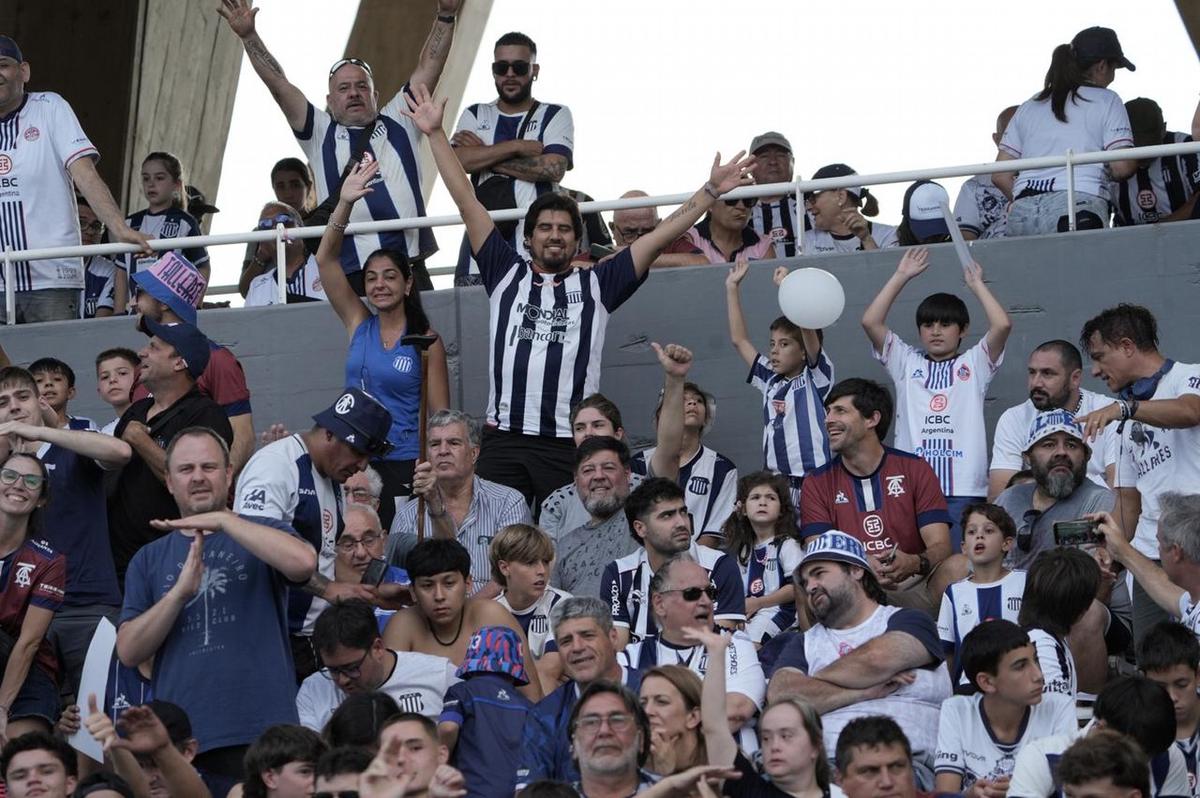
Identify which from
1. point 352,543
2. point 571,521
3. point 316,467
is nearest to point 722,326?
point 571,521

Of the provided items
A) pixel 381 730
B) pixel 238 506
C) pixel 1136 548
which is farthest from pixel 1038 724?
pixel 238 506

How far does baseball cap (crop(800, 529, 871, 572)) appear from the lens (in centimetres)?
932

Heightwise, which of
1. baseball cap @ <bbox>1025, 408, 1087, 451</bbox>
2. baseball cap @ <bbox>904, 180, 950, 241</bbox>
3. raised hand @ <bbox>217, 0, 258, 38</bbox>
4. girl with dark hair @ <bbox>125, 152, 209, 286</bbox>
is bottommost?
baseball cap @ <bbox>1025, 408, 1087, 451</bbox>

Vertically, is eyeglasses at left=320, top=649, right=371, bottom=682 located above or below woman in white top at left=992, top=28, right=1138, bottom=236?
below

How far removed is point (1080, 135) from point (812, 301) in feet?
7.79

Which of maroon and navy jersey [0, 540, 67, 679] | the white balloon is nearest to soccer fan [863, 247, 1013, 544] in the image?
the white balloon

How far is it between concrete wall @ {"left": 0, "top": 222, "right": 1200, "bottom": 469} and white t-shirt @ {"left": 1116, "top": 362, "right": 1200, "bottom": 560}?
2.05m

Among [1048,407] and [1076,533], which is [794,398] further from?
[1076,533]

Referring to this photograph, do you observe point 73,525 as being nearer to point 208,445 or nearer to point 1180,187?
point 208,445

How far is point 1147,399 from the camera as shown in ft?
33.0

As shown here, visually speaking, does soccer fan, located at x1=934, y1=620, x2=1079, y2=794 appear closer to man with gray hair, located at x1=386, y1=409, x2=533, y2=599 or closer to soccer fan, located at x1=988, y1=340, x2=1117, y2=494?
soccer fan, located at x1=988, y1=340, x2=1117, y2=494

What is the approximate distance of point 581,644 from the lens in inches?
349

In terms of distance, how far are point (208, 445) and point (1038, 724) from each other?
11.1 ft

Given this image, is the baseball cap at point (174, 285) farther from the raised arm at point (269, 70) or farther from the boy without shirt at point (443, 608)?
the boy without shirt at point (443, 608)
